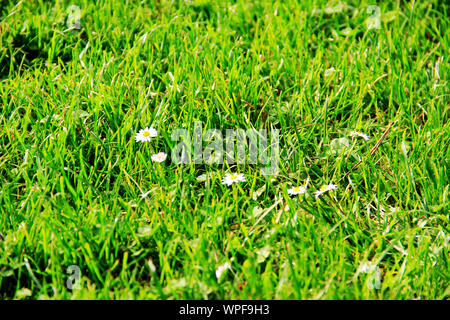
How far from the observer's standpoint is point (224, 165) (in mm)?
2225

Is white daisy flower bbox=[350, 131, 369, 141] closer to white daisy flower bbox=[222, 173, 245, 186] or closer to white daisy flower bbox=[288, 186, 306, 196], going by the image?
white daisy flower bbox=[288, 186, 306, 196]

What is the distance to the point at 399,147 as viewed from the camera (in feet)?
7.44

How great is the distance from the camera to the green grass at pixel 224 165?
1.80 metres

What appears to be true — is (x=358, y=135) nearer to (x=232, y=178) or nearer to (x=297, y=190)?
(x=297, y=190)

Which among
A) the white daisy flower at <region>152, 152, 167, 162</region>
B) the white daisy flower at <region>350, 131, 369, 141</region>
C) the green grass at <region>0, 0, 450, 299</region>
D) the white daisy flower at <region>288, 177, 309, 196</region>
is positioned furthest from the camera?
the white daisy flower at <region>350, 131, 369, 141</region>

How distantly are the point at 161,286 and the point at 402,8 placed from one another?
234cm

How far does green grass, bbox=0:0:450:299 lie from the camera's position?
5.89ft

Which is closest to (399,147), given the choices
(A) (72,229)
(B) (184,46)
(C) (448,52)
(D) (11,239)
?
(C) (448,52)

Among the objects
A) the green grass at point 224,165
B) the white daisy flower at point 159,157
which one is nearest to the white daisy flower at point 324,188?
the green grass at point 224,165

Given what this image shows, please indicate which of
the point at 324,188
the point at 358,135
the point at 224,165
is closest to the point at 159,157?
the point at 224,165

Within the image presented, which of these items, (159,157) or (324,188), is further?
(159,157)

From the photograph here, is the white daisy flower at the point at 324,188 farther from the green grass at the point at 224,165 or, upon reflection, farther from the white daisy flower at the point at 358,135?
the white daisy flower at the point at 358,135

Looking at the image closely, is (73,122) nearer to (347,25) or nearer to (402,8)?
(347,25)

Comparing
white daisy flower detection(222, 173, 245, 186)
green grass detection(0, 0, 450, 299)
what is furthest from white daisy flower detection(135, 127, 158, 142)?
white daisy flower detection(222, 173, 245, 186)
